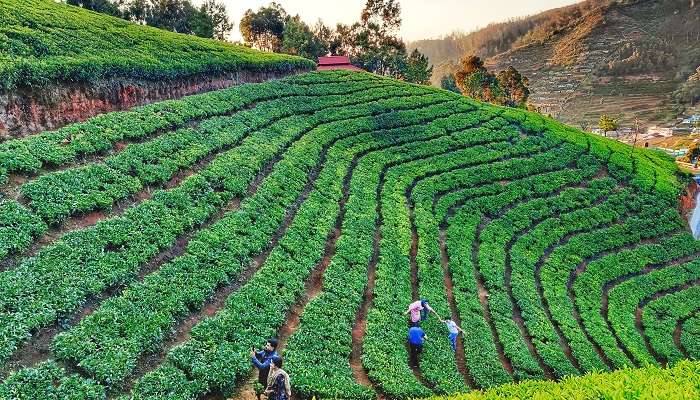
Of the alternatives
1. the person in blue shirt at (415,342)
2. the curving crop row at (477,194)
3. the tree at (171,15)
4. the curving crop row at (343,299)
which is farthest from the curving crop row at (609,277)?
the tree at (171,15)

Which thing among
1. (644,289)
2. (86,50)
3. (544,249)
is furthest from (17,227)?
(644,289)

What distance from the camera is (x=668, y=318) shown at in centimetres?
2020

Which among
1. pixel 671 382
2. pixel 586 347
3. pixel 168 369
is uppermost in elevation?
pixel 671 382

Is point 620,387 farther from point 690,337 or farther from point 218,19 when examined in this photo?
point 218,19

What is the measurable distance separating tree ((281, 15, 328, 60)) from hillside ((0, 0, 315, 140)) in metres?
32.3

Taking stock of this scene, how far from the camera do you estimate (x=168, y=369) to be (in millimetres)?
9766

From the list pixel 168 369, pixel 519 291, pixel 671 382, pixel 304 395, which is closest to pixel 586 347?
pixel 519 291

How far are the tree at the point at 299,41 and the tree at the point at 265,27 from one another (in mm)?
1430

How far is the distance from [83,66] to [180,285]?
12961mm

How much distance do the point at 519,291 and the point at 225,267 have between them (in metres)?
11.5

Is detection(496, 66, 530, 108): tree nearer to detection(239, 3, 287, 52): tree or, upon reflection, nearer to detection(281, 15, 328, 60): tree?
detection(281, 15, 328, 60): tree

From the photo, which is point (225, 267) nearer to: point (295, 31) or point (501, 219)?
point (501, 219)

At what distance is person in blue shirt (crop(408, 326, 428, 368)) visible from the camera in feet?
42.2

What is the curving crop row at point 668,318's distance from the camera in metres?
17.7
